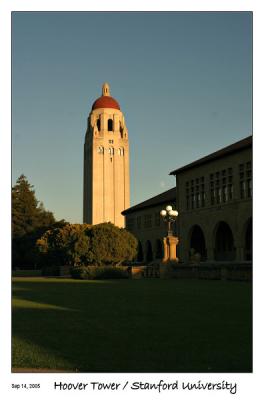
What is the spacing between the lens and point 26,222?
3844 inches

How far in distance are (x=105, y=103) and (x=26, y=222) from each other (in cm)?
4793

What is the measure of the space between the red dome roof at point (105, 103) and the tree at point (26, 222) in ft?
125

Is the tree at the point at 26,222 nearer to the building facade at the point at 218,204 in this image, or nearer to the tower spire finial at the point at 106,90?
the building facade at the point at 218,204

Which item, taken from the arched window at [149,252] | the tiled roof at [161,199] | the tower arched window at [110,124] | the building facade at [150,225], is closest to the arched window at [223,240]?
the tiled roof at [161,199]

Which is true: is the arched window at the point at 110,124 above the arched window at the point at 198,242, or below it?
above

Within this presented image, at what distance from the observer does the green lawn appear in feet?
25.8

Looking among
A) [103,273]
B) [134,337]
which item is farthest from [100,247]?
[134,337]

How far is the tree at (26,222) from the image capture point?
88.6m

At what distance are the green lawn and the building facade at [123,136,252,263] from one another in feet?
110
